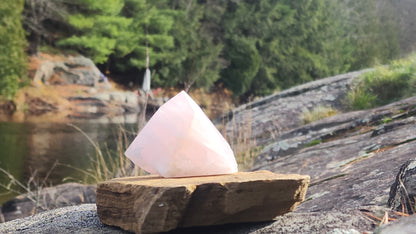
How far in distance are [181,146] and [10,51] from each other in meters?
15.9

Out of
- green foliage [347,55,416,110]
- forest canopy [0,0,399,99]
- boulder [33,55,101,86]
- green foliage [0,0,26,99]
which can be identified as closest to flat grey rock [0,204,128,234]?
green foliage [347,55,416,110]

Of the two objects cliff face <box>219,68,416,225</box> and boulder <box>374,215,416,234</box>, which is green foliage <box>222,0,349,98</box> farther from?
boulder <box>374,215,416,234</box>

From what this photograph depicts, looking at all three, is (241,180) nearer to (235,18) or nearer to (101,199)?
(101,199)

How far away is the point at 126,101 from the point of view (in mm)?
18859

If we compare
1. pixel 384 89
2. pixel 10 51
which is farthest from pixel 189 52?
pixel 384 89

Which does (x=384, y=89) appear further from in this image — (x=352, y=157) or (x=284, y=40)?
(x=284, y=40)

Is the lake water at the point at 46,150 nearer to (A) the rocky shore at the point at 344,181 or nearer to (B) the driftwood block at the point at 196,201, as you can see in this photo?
(A) the rocky shore at the point at 344,181

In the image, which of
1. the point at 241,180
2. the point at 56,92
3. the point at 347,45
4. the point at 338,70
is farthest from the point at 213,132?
the point at 347,45

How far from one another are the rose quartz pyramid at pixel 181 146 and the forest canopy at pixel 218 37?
50.4ft

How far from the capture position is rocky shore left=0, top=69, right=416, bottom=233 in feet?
4.35

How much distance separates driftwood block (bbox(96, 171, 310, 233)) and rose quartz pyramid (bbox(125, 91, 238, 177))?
0.20 metres

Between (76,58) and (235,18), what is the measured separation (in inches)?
461

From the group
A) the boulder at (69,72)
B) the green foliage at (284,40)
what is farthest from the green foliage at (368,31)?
the boulder at (69,72)

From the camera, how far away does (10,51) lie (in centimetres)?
1580
